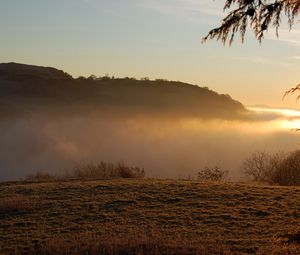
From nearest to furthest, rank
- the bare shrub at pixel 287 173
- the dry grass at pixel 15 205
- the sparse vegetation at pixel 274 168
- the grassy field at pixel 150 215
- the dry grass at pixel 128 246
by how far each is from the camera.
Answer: the dry grass at pixel 128 246 < the grassy field at pixel 150 215 < the dry grass at pixel 15 205 < the bare shrub at pixel 287 173 < the sparse vegetation at pixel 274 168

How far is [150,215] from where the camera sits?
24109 millimetres

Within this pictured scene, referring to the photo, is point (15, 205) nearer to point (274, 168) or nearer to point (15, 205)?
point (15, 205)

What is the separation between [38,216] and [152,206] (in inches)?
187

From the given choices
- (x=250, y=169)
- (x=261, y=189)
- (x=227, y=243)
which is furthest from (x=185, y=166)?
(x=227, y=243)

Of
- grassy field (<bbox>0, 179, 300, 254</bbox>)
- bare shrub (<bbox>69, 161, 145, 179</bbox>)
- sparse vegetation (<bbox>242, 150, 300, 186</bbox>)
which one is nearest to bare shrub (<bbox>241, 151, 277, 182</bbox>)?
sparse vegetation (<bbox>242, 150, 300, 186</bbox>)

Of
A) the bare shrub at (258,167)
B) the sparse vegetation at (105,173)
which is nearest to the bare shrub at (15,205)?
the sparse vegetation at (105,173)

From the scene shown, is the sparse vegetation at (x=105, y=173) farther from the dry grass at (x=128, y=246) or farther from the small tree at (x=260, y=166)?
the dry grass at (x=128, y=246)

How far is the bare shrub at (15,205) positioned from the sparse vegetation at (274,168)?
20787mm

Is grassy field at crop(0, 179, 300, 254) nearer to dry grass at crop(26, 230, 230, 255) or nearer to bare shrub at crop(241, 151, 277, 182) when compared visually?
dry grass at crop(26, 230, 230, 255)

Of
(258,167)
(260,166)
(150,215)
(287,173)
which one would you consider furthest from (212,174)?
(150,215)

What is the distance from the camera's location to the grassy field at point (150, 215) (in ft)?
63.6

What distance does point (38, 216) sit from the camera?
24.6m

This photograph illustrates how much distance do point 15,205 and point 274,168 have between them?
2695cm

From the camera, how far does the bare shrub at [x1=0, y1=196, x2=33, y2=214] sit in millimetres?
25913
